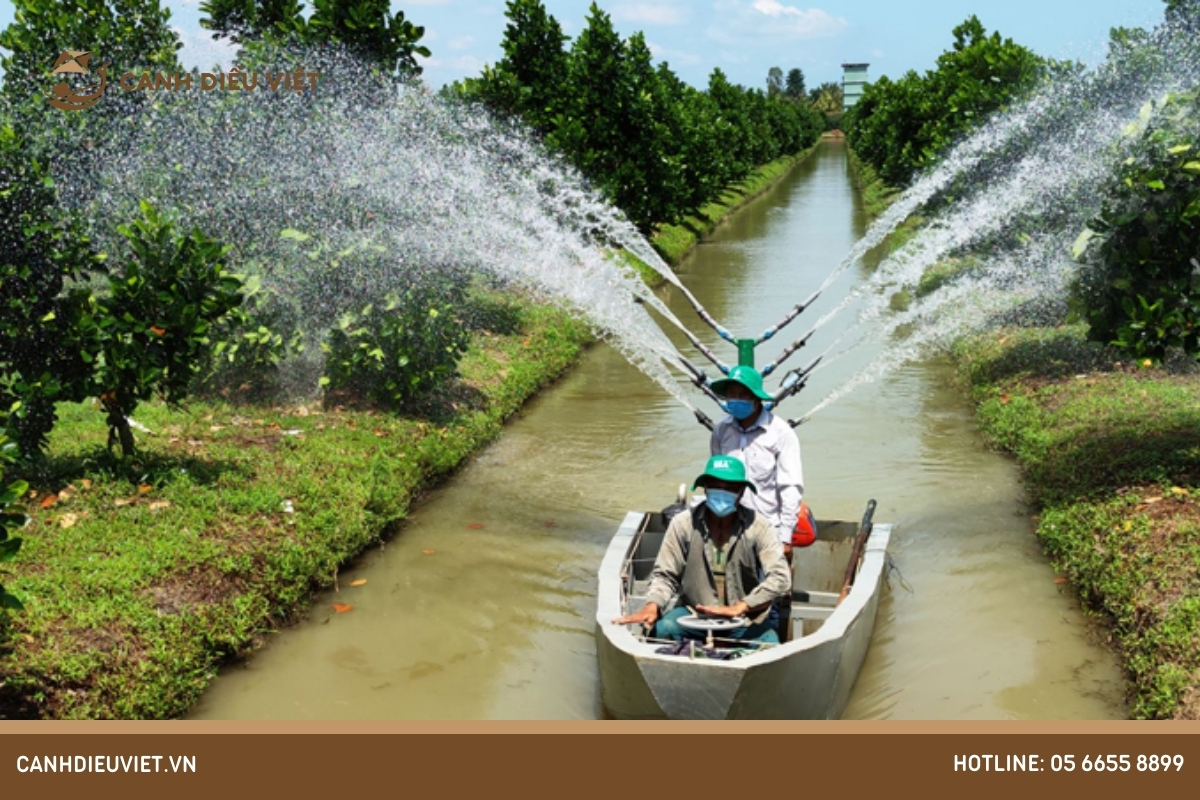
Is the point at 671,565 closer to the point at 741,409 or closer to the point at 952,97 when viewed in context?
the point at 741,409

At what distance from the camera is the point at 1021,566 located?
9758 mm

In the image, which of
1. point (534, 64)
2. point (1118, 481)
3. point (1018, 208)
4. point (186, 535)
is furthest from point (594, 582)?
point (534, 64)

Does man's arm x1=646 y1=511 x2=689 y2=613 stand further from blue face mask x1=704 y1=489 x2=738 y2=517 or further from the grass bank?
the grass bank

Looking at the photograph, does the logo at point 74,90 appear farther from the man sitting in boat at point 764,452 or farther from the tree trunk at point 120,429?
the man sitting in boat at point 764,452

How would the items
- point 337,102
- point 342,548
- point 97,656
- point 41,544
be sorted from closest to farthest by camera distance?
point 97,656, point 41,544, point 342,548, point 337,102

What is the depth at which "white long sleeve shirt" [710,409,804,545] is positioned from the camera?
306 inches

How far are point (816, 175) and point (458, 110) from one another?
5552 cm

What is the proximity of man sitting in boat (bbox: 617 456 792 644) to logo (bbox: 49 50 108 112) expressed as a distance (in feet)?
32.5

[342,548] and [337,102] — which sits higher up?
[337,102]

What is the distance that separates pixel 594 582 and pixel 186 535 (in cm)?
308

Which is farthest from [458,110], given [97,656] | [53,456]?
[97,656]

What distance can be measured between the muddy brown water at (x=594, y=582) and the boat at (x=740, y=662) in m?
0.56

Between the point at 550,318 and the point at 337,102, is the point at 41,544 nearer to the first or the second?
the point at 337,102

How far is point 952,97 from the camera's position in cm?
2278
